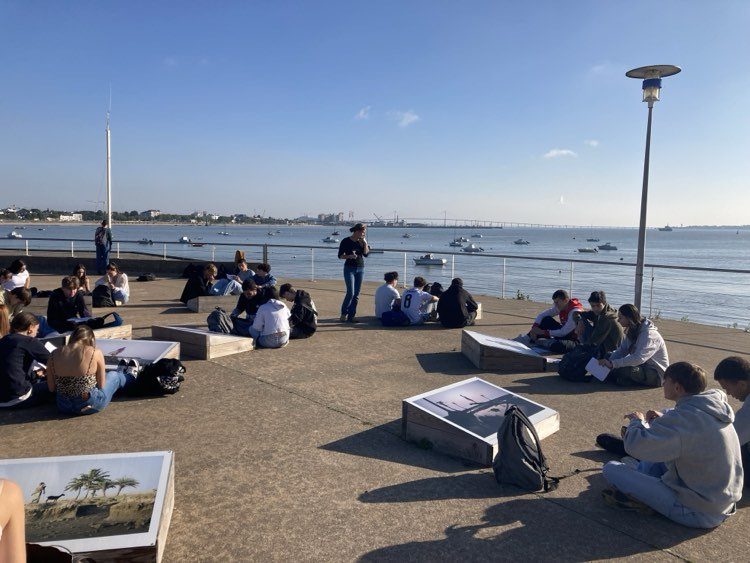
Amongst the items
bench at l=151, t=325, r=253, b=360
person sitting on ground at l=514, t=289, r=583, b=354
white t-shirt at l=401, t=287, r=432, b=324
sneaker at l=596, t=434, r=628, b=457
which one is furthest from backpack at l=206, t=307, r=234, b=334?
sneaker at l=596, t=434, r=628, b=457

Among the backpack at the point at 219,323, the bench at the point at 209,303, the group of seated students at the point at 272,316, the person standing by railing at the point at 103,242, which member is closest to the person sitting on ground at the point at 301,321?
the group of seated students at the point at 272,316

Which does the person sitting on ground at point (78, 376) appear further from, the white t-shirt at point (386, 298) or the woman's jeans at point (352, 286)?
the white t-shirt at point (386, 298)

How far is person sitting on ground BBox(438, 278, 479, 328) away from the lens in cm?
1014

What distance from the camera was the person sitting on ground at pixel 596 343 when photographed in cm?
693

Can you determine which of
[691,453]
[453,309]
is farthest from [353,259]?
[691,453]

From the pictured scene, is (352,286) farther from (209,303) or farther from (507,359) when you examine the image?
(507,359)

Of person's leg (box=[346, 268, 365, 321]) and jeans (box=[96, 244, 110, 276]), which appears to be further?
jeans (box=[96, 244, 110, 276])

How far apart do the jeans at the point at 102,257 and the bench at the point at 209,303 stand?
705 cm

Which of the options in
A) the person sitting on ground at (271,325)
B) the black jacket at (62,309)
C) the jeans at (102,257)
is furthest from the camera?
the jeans at (102,257)

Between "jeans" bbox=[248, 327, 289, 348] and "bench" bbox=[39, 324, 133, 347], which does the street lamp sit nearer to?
"jeans" bbox=[248, 327, 289, 348]

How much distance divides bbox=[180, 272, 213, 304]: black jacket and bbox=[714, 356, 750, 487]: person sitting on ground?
380 inches

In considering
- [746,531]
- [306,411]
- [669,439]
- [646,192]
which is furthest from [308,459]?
[646,192]

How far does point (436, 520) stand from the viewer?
3.62 metres

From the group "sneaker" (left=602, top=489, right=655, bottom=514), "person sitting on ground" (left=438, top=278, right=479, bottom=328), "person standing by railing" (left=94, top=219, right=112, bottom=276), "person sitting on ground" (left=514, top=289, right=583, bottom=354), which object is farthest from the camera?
"person standing by railing" (left=94, top=219, right=112, bottom=276)
